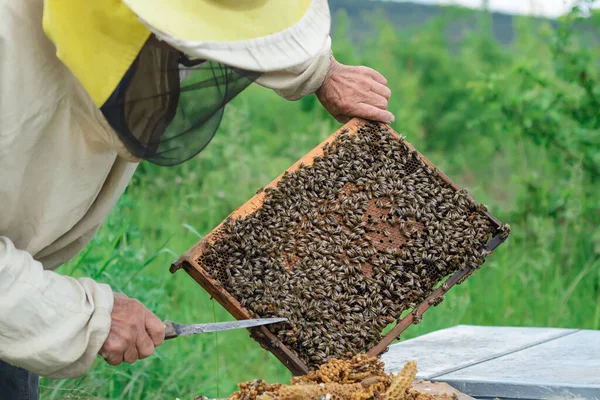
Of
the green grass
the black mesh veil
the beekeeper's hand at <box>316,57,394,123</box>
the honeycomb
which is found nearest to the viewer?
the black mesh veil

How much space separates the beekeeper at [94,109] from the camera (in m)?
2.22

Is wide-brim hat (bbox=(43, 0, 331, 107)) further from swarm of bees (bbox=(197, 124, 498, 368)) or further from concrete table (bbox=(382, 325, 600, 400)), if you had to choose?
concrete table (bbox=(382, 325, 600, 400))

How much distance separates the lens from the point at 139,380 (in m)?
4.73

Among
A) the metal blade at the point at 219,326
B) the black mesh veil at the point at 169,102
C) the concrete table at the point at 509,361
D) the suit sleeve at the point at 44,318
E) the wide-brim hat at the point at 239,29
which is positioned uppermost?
the wide-brim hat at the point at 239,29

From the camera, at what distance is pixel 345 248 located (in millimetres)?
3281

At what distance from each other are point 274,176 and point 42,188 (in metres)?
4.85

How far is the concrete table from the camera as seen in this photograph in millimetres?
3098

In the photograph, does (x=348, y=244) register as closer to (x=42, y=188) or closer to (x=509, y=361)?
(x=509, y=361)

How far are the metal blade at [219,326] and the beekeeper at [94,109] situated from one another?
0.09 meters

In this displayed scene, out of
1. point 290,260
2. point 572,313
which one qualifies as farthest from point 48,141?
point 572,313

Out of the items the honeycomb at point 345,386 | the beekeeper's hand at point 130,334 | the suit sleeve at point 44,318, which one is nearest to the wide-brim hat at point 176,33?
the suit sleeve at point 44,318

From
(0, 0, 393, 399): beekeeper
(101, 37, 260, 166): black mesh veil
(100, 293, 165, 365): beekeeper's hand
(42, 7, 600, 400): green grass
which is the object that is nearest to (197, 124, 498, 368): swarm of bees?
(100, 293, 165, 365): beekeeper's hand

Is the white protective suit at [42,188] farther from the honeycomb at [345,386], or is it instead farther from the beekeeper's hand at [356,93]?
the beekeeper's hand at [356,93]

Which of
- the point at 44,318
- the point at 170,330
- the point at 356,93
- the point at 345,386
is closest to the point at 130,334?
the point at 170,330
